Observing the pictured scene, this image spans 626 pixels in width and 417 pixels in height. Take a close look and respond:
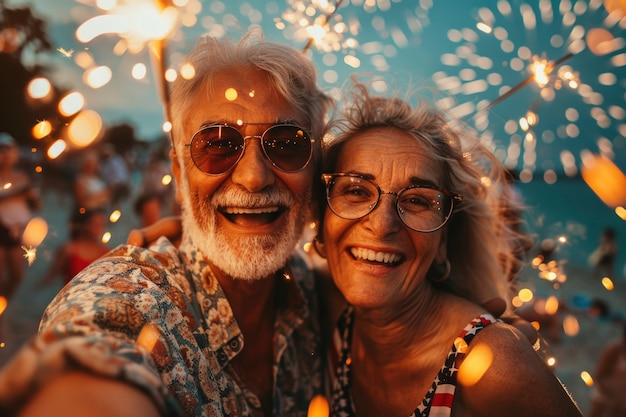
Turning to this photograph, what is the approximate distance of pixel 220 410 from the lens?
2.05m

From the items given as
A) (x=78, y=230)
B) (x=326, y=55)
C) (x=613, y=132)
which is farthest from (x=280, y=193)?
(x=78, y=230)

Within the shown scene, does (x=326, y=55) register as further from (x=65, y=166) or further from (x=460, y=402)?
(x=65, y=166)

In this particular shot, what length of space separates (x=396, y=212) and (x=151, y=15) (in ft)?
6.87

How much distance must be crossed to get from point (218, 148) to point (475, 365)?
1554mm

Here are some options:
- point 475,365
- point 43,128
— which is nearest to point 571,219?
point 475,365

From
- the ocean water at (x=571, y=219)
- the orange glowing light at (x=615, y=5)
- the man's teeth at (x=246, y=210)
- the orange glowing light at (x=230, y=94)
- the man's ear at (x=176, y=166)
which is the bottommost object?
the ocean water at (x=571, y=219)

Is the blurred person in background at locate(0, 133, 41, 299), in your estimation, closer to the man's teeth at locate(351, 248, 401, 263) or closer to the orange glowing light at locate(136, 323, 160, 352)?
the orange glowing light at locate(136, 323, 160, 352)

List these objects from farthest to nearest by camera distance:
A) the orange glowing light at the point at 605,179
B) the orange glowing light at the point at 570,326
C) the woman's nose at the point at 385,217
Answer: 1. the orange glowing light at the point at 570,326
2. the orange glowing light at the point at 605,179
3. the woman's nose at the point at 385,217

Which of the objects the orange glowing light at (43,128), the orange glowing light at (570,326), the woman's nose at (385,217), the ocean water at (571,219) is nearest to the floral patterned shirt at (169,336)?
the woman's nose at (385,217)

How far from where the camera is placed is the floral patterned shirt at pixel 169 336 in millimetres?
1162

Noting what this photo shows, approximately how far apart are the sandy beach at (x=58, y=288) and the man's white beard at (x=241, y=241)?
1.79m

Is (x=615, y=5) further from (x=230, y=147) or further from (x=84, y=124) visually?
(x=84, y=124)

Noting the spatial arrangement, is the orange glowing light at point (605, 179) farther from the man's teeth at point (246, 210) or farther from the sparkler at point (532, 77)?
the man's teeth at point (246, 210)

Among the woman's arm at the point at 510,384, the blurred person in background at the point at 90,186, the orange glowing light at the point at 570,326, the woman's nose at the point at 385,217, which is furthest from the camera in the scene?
the orange glowing light at the point at 570,326
